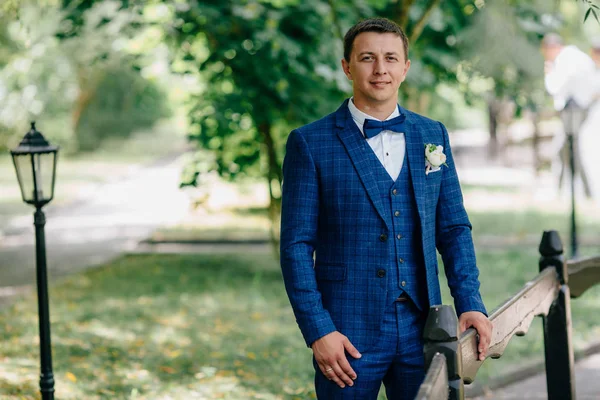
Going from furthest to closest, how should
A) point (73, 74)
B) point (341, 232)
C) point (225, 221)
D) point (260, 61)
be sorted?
1. point (73, 74)
2. point (225, 221)
3. point (260, 61)
4. point (341, 232)

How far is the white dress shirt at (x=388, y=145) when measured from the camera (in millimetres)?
2967

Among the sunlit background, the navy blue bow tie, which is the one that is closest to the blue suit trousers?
the navy blue bow tie

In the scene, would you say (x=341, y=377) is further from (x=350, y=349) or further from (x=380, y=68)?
(x=380, y=68)

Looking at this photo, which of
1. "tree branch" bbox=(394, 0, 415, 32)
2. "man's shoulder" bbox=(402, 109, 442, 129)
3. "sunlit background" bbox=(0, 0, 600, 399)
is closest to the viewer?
"man's shoulder" bbox=(402, 109, 442, 129)

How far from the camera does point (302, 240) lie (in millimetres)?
2875

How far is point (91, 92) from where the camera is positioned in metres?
33.3

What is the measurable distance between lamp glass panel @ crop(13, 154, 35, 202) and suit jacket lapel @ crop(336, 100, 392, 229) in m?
2.79

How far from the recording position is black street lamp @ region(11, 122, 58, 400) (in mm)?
5191

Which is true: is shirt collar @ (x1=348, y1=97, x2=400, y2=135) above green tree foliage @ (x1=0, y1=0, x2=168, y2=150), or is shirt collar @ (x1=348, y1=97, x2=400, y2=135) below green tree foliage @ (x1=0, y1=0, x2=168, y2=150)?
below

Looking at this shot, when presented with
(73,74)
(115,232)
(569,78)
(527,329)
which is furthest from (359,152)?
(73,74)

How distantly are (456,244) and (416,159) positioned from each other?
32cm

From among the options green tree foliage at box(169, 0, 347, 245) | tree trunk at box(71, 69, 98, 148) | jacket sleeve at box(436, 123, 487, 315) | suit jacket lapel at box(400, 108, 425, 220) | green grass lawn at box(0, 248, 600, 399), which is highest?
tree trunk at box(71, 69, 98, 148)

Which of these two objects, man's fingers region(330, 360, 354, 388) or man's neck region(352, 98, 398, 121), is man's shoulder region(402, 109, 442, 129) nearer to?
man's neck region(352, 98, 398, 121)

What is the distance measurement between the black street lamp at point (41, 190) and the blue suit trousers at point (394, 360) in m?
2.73
